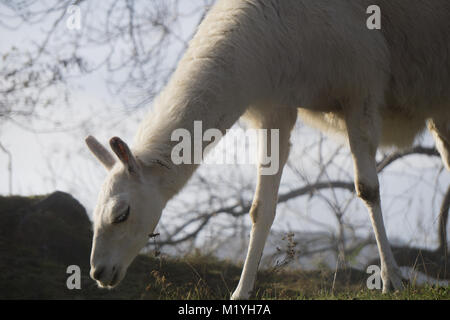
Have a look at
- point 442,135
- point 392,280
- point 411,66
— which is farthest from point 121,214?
point 442,135

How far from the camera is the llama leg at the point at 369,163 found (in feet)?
14.8

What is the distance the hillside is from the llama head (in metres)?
2.08

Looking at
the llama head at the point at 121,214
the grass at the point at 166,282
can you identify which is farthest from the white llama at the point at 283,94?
the grass at the point at 166,282

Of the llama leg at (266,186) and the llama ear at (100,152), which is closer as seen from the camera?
the llama ear at (100,152)

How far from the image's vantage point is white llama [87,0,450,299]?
→ 139 inches

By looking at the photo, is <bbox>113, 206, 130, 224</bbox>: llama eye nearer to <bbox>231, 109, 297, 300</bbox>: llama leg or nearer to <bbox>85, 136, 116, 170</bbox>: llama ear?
<bbox>85, 136, 116, 170</bbox>: llama ear

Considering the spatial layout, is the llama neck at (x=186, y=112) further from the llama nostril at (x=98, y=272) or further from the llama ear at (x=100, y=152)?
the llama nostril at (x=98, y=272)

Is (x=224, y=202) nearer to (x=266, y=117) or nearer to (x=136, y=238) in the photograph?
(x=266, y=117)

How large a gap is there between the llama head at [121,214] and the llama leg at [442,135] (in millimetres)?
3590

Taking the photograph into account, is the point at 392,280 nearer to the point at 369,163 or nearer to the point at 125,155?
the point at 369,163

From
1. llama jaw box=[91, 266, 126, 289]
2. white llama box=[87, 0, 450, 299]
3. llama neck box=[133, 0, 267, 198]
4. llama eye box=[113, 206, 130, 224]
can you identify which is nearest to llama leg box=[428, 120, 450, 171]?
white llama box=[87, 0, 450, 299]

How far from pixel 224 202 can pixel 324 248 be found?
1774 millimetres
